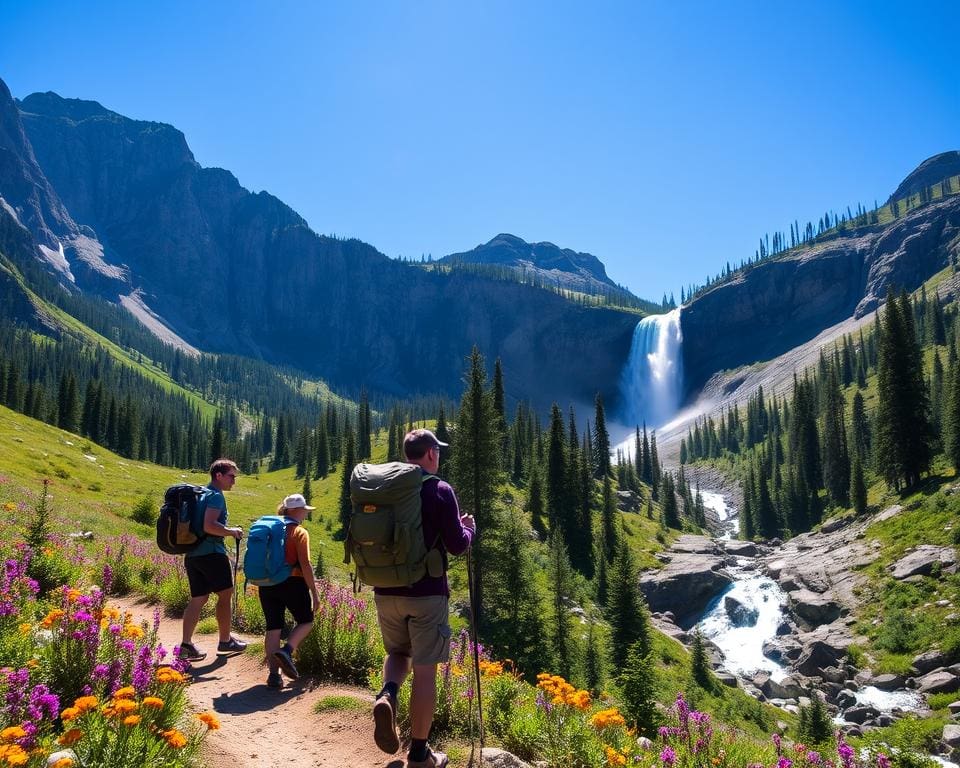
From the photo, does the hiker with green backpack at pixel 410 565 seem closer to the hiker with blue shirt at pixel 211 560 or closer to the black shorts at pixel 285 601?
the black shorts at pixel 285 601

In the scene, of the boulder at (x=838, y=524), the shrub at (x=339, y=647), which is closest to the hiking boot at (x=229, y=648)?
the shrub at (x=339, y=647)

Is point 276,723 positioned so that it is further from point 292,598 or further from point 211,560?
point 211,560

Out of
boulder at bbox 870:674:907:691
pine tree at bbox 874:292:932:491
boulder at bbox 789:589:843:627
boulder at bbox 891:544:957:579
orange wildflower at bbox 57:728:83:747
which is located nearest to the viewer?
orange wildflower at bbox 57:728:83:747

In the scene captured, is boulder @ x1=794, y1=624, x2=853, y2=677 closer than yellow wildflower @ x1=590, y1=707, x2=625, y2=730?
No

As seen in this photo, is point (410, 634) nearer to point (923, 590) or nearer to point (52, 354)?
point (923, 590)

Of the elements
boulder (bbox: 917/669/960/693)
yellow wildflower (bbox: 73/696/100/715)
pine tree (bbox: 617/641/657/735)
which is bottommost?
boulder (bbox: 917/669/960/693)

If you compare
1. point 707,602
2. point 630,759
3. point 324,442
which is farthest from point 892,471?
point 324,442

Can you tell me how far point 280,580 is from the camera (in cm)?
725

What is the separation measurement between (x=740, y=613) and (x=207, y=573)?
51.7 meters

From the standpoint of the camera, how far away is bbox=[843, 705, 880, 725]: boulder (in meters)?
26.6

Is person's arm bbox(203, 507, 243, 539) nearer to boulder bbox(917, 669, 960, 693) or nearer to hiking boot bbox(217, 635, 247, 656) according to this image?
hiking boot bbox(217, 635, 247, 656)

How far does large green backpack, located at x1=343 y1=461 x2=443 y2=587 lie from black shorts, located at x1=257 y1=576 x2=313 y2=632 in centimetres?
334

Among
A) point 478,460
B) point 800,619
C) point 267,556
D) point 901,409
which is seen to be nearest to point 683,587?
point 800,619

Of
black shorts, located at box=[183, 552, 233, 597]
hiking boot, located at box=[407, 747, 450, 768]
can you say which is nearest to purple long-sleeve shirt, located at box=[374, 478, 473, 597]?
hiking boot, located at box=[407, 747, 450, 768]
